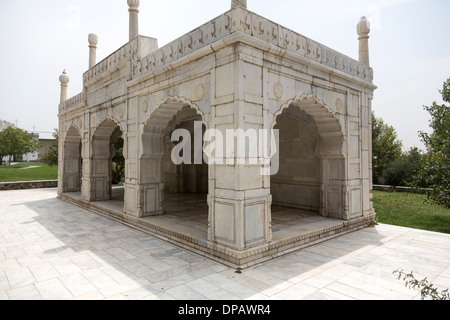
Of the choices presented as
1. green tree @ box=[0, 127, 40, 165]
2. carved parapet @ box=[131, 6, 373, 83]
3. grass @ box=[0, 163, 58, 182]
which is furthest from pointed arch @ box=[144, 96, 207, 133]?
green tree @ box=[0, 127, 40, 165]

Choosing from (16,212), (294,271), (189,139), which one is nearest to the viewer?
(294,271)

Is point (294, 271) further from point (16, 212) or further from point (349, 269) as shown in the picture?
point (16, 212)

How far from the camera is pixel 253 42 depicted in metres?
5.30

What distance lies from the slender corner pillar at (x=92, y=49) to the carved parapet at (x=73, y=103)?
143 cm

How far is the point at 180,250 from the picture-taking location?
6172mm

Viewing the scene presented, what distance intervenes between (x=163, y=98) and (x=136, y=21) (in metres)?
3.44

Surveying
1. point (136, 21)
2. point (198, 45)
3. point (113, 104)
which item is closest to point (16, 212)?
point (113, 104)

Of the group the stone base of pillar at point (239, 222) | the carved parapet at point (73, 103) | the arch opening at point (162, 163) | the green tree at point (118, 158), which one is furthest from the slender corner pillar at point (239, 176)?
the green tree at point (118, 158)

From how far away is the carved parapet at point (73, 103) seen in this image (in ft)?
40.2

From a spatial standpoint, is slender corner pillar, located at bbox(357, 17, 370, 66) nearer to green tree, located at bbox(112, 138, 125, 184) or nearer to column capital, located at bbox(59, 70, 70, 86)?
green tree, located at bbox(112, 138, 125, 184)

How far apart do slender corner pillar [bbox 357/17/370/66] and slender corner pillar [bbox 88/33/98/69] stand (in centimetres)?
A: 1050

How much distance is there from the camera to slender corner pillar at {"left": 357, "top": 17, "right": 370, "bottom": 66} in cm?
865

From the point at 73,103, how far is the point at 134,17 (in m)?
6.41
